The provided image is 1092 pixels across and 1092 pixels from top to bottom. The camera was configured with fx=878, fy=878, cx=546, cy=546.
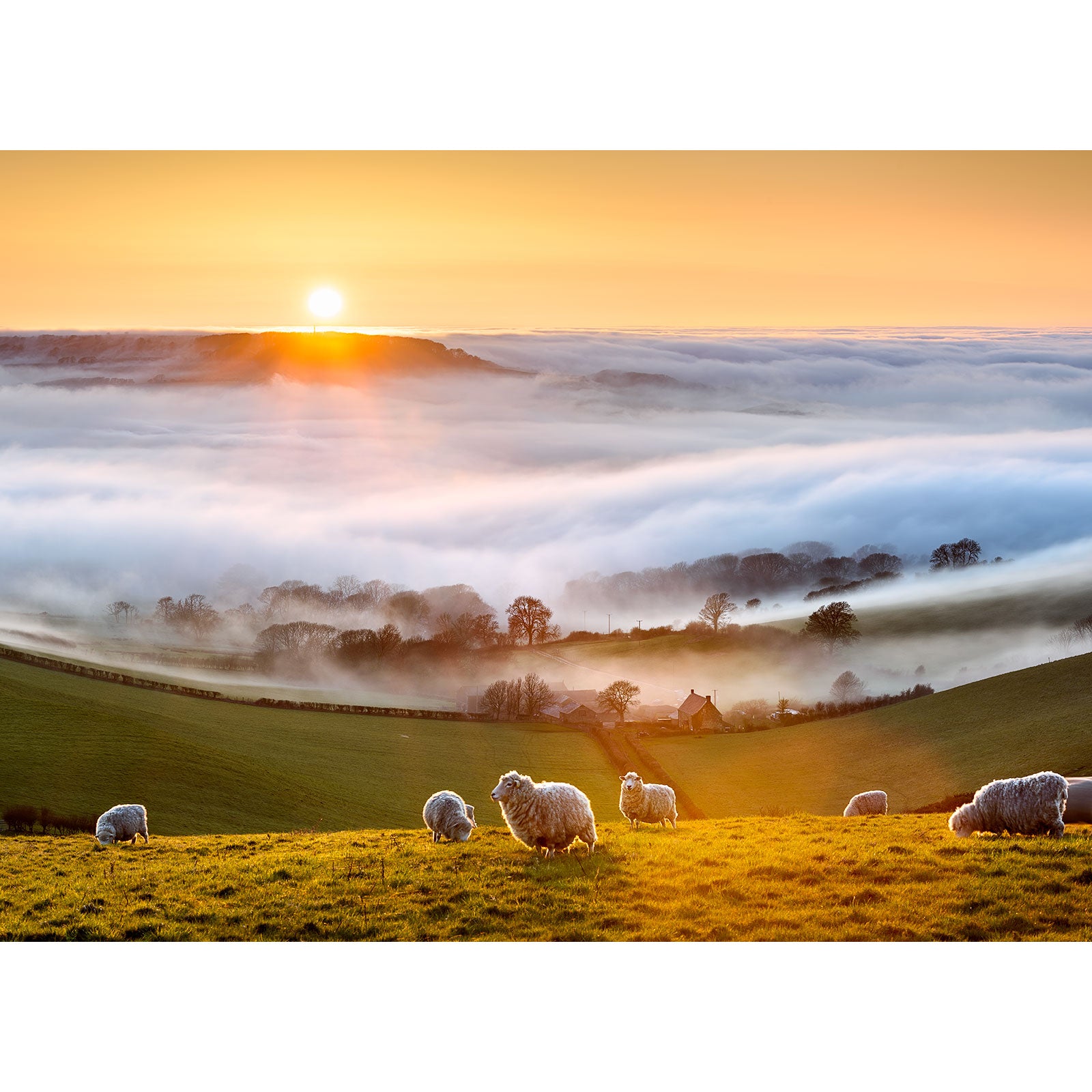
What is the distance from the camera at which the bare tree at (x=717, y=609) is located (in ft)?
253

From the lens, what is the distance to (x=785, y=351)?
4697cm

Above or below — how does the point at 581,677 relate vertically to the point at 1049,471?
below

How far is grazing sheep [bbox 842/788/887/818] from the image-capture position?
2219 centimetres

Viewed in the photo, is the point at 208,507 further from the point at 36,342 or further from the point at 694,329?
the point at 694,329

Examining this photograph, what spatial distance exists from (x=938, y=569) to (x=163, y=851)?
239 ft

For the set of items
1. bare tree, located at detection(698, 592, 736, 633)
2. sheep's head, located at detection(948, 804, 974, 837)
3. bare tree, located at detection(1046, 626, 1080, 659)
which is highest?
bare tree, located at detection(698, 592, 736, 633)

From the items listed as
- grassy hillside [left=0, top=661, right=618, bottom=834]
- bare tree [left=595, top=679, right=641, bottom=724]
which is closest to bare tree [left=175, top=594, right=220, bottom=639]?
grassy hillside [left=0, top=661, right=618, bottom=834]

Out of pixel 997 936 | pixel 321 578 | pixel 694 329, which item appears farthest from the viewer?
pixel 321 578

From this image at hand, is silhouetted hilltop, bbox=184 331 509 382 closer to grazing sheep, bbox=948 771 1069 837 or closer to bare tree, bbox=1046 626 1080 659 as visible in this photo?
bare tree, bbox=1046 626 1080 659

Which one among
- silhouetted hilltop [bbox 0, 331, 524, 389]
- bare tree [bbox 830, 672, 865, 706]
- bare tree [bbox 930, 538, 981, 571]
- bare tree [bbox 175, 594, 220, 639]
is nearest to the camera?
bare tree [bbox 830, 672, 865, 706]

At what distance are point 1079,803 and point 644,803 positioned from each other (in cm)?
817

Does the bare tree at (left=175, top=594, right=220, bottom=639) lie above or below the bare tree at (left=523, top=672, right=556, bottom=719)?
above

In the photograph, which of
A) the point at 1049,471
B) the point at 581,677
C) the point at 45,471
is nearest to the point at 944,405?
the point at 1049,471

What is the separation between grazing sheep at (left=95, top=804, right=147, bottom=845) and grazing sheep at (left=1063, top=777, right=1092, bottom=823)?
1870 cm
